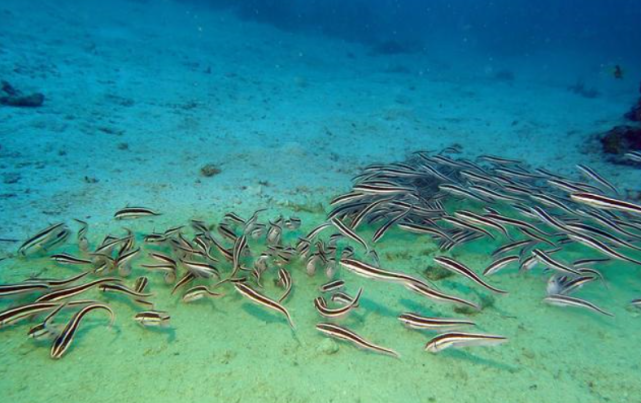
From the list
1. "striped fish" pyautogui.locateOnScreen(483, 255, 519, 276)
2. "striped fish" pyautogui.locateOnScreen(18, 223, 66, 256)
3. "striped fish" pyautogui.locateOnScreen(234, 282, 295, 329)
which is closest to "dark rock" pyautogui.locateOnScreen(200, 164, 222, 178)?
"striped fish" pyautogui.locateOnScreen(18, 223, 66, 256)

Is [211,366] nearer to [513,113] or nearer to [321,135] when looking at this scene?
[321,135]

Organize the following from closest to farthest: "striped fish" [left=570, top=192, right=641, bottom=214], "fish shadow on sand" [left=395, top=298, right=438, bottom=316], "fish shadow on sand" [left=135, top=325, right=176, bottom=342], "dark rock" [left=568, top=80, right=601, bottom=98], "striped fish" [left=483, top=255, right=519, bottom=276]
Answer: "fish shadow on sand" [left=135, top=325, right=176, bottom=342]
"striped fish" [left=570, top=192, right=641, bottom=214]
"fish shadow on sand" [left=395, top=298, right=438, bottom=316]
"striped fish" [left=483, top=255, right=519, bottom=276]
"dark rock" [left=568, top=80, right=601, bottom=98]

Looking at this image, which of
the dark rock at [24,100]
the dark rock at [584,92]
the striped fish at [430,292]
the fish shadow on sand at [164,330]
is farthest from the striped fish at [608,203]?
the dark rock at [584,92]

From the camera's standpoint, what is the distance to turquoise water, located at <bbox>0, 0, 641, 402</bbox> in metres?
3.65

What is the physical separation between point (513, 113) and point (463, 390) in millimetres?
16894

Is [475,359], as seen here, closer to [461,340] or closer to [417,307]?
[461,340]

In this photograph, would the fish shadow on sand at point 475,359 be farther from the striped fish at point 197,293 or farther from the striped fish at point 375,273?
the striped fish at point 197,293

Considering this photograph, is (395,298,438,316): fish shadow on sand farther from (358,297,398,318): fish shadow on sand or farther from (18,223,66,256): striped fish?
(18,223,66,256): striped fish

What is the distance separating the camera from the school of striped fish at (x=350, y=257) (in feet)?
13.0

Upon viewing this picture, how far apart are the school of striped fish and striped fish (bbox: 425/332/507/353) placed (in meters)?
0.01

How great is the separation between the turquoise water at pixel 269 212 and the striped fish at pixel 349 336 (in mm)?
130

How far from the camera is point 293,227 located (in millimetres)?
6246

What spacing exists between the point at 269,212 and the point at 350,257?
244cm

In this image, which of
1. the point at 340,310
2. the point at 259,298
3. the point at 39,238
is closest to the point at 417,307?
the point at 340,310
